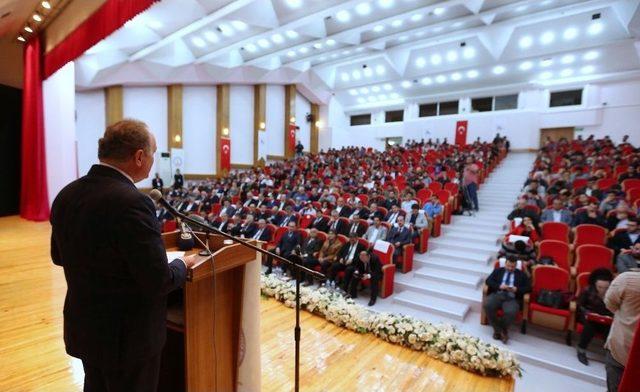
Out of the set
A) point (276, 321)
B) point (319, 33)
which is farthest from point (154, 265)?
point (319, 33)

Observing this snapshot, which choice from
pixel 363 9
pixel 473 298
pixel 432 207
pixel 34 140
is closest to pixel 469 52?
pixel 363 9

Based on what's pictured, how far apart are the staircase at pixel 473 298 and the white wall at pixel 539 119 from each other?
760 cm

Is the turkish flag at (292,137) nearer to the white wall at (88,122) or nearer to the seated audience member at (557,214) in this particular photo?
the white wall at (88,122)

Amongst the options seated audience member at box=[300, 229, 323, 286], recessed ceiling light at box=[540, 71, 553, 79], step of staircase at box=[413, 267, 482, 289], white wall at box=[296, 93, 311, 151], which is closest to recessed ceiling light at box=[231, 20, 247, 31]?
white wall at box=[296, 93, 311, 151]

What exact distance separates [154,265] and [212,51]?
443 inches

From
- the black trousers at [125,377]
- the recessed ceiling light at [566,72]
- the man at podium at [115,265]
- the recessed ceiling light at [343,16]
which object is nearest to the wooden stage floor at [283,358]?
the black trousers at [125,377]

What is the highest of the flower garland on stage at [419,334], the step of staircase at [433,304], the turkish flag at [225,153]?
the turkish flag at [225,153]

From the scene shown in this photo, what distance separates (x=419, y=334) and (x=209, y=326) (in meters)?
1.79

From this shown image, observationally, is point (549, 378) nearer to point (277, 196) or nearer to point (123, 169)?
point (123, 169)

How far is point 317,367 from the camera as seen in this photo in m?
2.28

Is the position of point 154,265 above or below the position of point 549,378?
above

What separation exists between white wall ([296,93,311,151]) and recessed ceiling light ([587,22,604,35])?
10600 mm

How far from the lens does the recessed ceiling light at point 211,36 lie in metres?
9.99

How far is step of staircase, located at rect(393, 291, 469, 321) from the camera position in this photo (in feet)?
12.1
